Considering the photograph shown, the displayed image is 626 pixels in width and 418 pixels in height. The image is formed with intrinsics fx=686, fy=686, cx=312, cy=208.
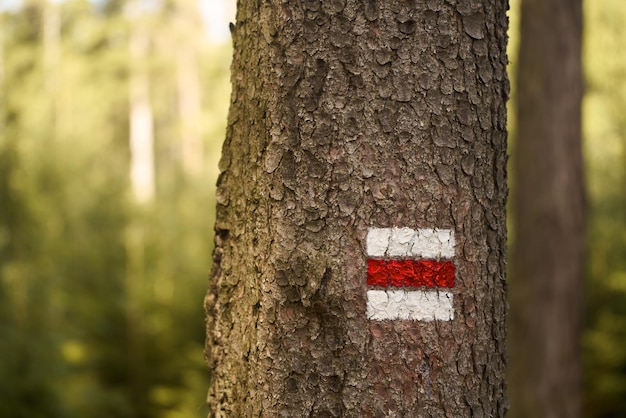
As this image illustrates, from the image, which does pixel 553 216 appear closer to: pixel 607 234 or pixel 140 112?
pixel 607 234

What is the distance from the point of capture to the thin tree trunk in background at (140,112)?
1695 centimetres

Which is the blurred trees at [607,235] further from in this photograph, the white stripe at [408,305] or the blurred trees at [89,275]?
the white stripe at [408,305]

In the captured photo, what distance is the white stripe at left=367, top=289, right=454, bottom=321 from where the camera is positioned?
3.93 ft

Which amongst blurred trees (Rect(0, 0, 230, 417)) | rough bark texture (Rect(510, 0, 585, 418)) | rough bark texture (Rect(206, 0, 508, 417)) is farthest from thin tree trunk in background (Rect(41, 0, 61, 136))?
rough bark texture (Rect(206, 0, 508, 417))

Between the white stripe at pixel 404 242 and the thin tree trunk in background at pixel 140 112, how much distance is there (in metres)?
15.8

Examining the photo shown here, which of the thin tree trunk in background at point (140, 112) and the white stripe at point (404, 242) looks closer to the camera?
the white stripe at point (404, 242)

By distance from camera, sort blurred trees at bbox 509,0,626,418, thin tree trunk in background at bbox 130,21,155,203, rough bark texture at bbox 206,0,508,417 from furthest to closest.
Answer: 1. thin tree trunk in background at bbox 130,21,155,203
2. blurred trees at bbox 509,0,626,418
3. rough bark texture at bbox 206,0,508,417

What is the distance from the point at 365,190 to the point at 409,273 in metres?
0.17

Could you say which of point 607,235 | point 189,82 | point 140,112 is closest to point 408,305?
point 607,235

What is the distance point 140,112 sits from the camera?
18.0 m

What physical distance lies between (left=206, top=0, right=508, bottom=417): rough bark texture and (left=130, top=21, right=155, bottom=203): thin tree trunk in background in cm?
1570

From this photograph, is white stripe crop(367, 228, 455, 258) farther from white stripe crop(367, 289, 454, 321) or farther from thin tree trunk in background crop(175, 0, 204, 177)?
thin tree trunk in background crop(175, 0, 204, 177)

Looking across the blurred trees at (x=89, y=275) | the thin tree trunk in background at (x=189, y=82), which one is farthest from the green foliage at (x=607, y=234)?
the thin tree trunk in background at (x=189, y=82)

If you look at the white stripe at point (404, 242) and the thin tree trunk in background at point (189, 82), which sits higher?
the thin tree trunk in background at point (189, 82)
